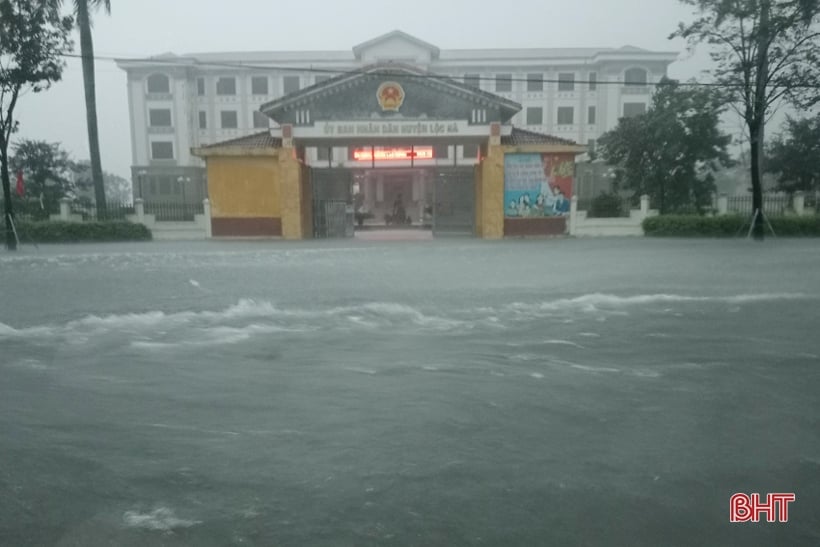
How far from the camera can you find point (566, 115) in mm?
49406

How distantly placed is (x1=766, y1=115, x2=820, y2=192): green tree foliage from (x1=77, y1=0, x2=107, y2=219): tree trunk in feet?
96.7

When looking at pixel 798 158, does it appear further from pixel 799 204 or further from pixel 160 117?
pixel 160 117

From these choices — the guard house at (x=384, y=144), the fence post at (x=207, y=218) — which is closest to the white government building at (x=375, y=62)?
the guard house at (x=384, y=144)

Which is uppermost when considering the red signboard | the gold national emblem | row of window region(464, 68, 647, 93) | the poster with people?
row of window region(464, 68, 647, 93)

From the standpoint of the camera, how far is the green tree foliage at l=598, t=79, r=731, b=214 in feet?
83.5

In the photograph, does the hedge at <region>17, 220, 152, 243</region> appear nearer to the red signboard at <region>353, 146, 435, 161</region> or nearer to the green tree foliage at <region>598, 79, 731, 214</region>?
the red signboard at <region>353, 146, 435, 161</region>

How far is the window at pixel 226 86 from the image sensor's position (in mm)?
49594

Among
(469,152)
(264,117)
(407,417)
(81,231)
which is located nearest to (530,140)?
(81,231)

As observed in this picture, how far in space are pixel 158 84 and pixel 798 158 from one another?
4219cm

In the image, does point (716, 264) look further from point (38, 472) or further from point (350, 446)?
point (38, 472)

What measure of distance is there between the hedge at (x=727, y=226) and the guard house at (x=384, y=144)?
4.05m

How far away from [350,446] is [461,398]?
1.14 metres

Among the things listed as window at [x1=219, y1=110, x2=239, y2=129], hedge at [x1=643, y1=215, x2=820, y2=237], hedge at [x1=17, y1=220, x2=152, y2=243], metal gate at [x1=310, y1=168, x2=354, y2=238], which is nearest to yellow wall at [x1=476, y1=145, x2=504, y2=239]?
metal gate at [x1=310, y1=168, x2=354, y2=238]

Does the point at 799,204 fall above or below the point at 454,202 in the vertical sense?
below
